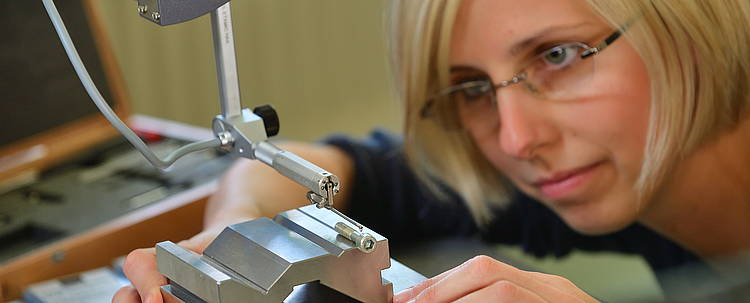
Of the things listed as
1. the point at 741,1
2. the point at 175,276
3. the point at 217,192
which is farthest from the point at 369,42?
the point at 175,276

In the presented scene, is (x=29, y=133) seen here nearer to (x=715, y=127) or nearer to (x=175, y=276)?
(x=175, y=276)

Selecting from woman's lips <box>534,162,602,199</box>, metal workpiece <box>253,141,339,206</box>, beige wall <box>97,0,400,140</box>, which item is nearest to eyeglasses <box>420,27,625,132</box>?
woman's lips <box>534,162,602,199</box>

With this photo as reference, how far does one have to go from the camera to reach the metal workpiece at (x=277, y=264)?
0.78 m

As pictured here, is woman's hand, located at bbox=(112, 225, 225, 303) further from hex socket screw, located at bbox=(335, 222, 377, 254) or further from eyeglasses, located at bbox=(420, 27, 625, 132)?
eyeglasses, located at bbox=(420, 27, 625, 132)

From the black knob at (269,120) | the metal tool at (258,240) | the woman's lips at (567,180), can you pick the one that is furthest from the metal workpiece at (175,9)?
the woman's lips at (567,180)

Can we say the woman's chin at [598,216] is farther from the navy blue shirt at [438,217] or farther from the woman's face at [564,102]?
the navy blue shirt at [438,217]

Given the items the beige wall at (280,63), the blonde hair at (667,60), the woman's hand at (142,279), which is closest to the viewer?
the woman's hand at (142,279)

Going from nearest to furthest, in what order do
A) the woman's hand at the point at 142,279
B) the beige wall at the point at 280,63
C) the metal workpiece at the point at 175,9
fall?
the metal workpiece at the point at 175,9 → the woman's hand at the point at 142,279 → the beige wall at the point at 280,63

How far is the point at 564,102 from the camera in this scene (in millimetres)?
1184

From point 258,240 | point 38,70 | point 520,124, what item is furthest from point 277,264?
point 38,70

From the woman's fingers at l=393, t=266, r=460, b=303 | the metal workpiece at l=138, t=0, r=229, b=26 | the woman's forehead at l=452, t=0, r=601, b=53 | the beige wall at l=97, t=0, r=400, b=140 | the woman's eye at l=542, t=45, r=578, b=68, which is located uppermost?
the metal workpiece at l=138, t=0, r=229, b=26

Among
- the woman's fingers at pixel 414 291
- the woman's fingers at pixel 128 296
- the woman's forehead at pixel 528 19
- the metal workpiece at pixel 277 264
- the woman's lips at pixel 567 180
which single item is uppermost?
the woman's forehead at pixel 528 19

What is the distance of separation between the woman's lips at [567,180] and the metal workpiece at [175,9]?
601 mm

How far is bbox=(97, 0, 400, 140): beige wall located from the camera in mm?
2422
